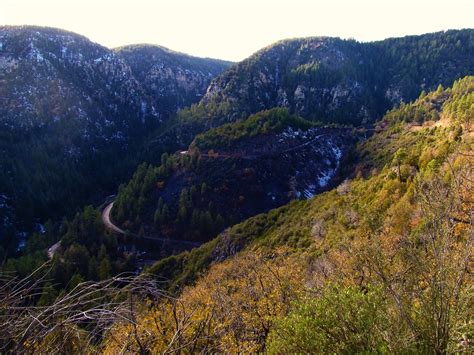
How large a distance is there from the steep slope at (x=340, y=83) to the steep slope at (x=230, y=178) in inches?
2217

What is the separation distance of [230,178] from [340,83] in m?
114

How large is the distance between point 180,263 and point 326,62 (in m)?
169

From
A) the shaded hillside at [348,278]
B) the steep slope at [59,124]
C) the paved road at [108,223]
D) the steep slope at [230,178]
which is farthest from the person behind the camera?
the steep slope at [59,124]

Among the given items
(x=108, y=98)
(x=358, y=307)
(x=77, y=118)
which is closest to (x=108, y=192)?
(x=77, y=118)

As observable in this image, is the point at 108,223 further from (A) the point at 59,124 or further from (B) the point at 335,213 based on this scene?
(A) the point at 59,124

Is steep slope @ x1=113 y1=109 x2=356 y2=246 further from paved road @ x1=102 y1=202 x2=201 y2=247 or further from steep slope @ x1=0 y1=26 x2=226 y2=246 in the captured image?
steep slope @ x1=0 y1=26 x2=226 y2=246

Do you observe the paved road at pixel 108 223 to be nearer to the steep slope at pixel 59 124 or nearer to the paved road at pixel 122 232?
the paved road at pixel 122 232

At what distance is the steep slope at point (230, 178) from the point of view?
85500 millimetres

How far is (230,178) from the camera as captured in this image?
91.6 m

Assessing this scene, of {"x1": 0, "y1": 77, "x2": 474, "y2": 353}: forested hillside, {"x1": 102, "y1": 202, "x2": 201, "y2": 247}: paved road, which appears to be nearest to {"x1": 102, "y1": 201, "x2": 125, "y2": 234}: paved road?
{"x1": 102, "y1": 202, "x2": 201, "y2": 247}: paved road

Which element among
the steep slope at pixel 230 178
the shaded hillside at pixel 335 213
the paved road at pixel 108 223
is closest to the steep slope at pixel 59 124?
the paved road at pixel 108 223

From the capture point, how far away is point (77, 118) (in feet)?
526

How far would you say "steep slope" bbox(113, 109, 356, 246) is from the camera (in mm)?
85500

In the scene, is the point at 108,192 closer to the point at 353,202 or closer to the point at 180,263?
the point at 180,263
